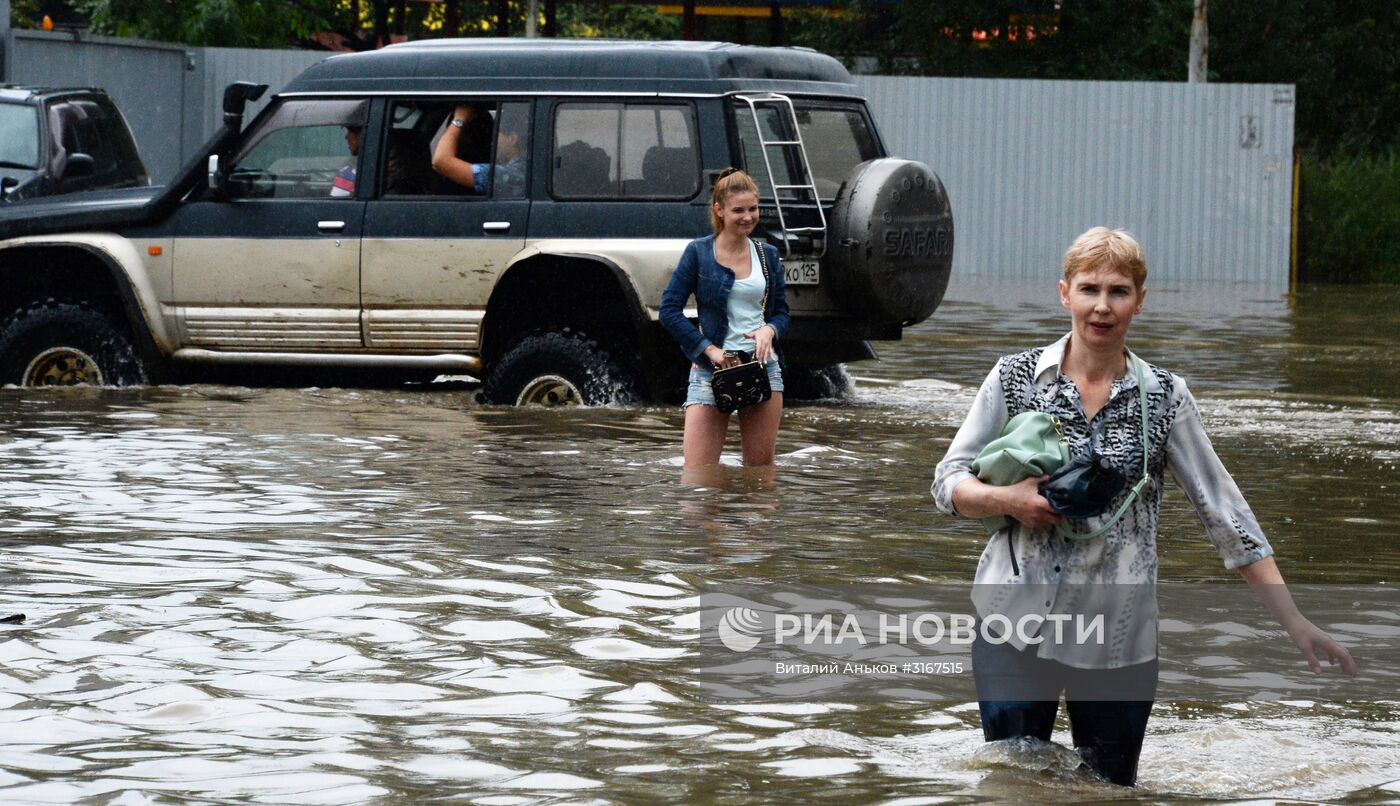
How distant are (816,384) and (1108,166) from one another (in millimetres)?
15126

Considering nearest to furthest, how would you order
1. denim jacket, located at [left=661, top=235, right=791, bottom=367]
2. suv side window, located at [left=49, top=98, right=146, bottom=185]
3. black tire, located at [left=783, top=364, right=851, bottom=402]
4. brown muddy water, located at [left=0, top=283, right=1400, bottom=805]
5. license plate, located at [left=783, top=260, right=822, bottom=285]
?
1. brown muddy water, located at [left=0, top=283, right=1400, bottom=805]
2. denim jacket, located at [left=661, top=235, right=791, bottom=367]
3. license plate, located at [left=783, top=260, right=822, bottom=285]
4. black tire, located at [left=783, top=364, right=851, bottom=402]
5. suv side window, located at [left=49, top=98, right=146, bottom=185]

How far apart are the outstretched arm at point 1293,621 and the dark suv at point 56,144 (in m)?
11.2

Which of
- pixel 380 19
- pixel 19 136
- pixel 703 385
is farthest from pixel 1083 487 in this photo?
pixel 380 19

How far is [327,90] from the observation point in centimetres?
1281

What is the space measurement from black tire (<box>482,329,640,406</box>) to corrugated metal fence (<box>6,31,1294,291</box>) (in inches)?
632

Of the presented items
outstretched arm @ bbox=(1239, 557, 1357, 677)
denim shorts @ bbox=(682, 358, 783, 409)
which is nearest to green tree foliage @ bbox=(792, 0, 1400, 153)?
denim shorts @ bbox=(682, 358, 783, 409)

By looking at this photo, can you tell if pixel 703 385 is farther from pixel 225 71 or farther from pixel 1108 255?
pixel 225 71

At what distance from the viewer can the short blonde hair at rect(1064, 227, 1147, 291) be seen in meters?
4.66

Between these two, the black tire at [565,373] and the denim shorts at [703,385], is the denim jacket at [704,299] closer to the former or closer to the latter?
the denim shorts at [703,385]

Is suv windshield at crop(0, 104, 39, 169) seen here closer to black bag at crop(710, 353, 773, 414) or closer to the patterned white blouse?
black bag at crop(710, 353, 773, 414)

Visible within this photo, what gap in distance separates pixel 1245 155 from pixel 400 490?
20610 mm

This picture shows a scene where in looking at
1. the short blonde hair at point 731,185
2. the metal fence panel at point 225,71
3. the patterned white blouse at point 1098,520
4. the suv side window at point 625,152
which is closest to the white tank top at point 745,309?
the short blonde hair at point 731,185

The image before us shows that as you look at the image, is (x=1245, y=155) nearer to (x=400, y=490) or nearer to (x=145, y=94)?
(x=145, y=94)

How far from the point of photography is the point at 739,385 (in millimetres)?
9734
